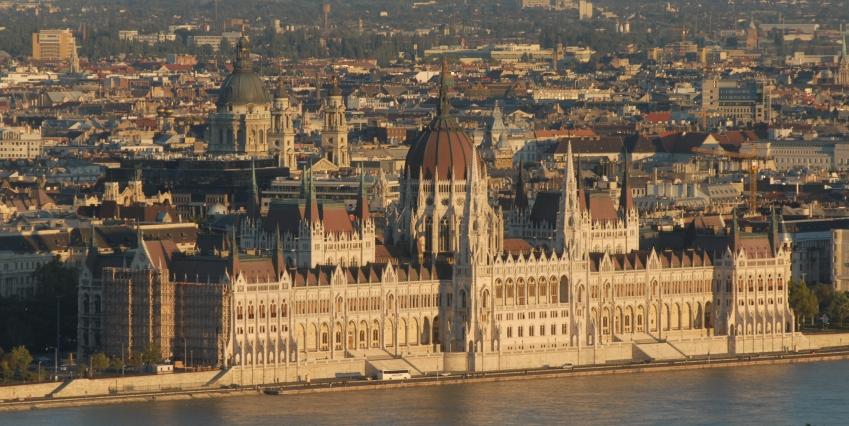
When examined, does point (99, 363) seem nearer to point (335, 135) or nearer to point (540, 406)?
point (540, 406)

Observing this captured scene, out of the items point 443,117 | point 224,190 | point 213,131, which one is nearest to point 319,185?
point 224,190

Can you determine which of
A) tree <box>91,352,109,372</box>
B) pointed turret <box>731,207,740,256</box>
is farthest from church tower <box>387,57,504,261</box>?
tree <box>91,352,109,372</box>

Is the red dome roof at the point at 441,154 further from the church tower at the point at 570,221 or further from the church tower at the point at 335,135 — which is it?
the church tower at the point at 335,135

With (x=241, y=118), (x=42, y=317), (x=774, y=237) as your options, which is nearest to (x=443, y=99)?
(x=774, y=237)

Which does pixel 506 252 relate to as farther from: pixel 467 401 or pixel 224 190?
pixel 224 190

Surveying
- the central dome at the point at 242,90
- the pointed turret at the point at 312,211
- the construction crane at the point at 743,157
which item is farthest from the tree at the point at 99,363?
the central dome at the point at 242,90
